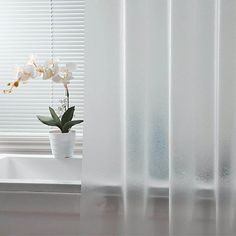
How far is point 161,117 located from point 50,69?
567 mm

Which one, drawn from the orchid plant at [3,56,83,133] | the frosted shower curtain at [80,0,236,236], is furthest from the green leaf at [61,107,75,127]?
the frosted shower curtain at [80,0,236,236]

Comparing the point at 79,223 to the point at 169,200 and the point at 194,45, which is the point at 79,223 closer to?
the point at 169,200

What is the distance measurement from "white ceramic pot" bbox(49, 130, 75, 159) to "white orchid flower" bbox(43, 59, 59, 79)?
0.22 m


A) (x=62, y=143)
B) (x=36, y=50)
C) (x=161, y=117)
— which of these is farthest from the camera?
(x=36, y=50)

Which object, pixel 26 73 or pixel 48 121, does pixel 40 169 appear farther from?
pixel 26 73

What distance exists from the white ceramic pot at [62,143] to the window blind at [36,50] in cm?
22

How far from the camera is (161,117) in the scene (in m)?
1.39

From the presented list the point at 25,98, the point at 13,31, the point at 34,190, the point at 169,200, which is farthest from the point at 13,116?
the point at 169,200

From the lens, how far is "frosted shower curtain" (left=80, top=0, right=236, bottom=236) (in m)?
1.36

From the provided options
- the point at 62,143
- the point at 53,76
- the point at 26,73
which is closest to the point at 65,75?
the point at 53,76

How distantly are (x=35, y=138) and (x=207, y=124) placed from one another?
84 cm

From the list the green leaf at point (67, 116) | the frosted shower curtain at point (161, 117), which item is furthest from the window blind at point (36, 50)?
the frosted shower curtain at point (161, 117)

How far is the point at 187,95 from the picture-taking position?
53.9 inches

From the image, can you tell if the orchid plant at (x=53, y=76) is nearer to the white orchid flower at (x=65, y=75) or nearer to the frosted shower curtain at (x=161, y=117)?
the white orchid flower at (x=65, y=75)
